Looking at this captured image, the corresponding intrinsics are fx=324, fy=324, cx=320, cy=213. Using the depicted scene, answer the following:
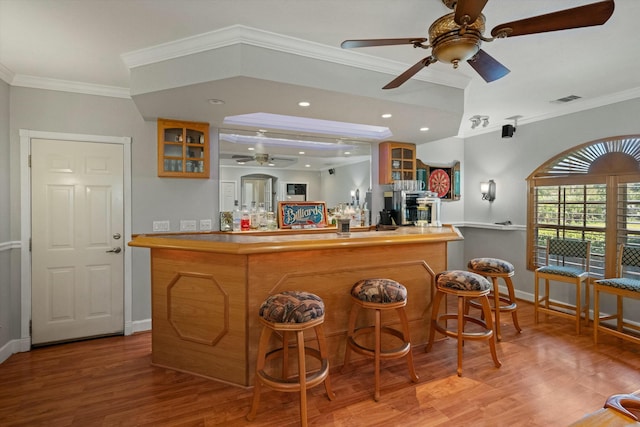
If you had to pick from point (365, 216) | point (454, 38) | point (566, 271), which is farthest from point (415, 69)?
point (566, 271)

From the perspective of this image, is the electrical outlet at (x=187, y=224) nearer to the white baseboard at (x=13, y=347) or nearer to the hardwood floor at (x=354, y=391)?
the hardwood floor at (x=354, y=391)

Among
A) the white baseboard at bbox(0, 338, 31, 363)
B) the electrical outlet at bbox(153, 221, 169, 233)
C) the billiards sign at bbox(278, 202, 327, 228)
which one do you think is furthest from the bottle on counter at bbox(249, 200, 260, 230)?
the white baseboard at bbox(0, 338, 31, 363)

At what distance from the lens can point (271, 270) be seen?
8.04 feet

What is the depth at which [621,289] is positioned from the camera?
3131 millimetres

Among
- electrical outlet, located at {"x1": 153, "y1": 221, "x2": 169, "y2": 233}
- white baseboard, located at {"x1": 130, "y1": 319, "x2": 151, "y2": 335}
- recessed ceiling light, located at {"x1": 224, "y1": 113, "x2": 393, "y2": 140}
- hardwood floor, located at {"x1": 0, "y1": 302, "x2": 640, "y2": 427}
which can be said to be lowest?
hardwood floor, located at {"x1": 0, "y1": 302, "x2": 640, "y2": 427}

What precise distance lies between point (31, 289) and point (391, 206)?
4.34 metres

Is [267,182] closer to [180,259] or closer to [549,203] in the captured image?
[180,259]

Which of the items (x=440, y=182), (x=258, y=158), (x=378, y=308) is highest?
(x=258, y=158)

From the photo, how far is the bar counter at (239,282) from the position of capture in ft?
7.87

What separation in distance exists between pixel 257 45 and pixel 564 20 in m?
1.88

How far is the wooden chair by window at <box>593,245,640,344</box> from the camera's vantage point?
3088 millimetres

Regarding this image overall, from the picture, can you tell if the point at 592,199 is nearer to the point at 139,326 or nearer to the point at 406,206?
the point at 406,206

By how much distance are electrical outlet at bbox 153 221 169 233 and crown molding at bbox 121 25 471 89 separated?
5.37ft

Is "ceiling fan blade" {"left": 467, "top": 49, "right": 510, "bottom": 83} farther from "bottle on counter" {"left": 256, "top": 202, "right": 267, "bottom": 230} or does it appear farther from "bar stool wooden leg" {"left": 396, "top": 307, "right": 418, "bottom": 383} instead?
"bottle on counter" {"left": 256, "top": 202, "right": 267, "bottom": 230}
